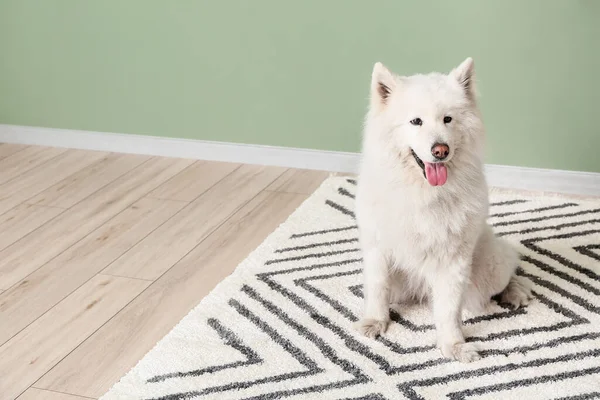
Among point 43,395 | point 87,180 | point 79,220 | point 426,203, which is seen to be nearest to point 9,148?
point 87,180

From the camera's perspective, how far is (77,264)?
99.4 inches

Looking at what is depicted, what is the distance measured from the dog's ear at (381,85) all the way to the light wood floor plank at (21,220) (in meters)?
1.56

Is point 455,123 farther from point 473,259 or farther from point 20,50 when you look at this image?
point 20,50

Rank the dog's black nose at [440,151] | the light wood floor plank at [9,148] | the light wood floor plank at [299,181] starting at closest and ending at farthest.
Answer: the dog's black nose at [440,151] < the light wood floor plank at [299,181] < the light wood floor plank at [9,148]

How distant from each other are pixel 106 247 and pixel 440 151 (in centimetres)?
141

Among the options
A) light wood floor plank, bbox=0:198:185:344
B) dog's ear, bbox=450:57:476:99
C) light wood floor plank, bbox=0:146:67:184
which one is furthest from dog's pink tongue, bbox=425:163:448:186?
light wood floor plank, bbox=0:146:67:184

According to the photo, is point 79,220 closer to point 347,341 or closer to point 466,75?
point 347,341

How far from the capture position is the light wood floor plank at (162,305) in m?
1.90

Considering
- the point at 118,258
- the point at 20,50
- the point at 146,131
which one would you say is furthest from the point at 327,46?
the point at 20,50

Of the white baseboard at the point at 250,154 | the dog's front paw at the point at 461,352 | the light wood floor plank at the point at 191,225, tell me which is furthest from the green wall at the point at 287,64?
the dog's front paw at the point at 461,352

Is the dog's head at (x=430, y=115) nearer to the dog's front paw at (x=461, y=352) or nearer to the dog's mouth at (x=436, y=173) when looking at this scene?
the dog's mouth at (x=436, y=173)

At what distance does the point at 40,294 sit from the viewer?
91.4 inches

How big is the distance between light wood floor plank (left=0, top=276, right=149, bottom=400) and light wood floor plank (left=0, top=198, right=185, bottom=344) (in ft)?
0.16

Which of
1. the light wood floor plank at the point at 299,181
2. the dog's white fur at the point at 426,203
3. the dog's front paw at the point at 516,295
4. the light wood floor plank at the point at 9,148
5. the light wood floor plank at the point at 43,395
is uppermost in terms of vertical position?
the dog's white fur at the point at 426,203
